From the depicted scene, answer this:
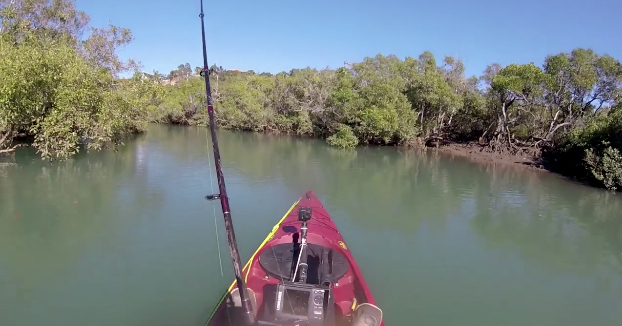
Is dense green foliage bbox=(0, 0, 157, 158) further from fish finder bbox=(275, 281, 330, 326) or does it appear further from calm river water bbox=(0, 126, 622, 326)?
fish finder bbox=(275, 281, 330, 326)

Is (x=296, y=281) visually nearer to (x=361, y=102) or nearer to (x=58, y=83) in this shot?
(x=58, y=83)

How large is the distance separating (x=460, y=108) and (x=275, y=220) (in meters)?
19.5

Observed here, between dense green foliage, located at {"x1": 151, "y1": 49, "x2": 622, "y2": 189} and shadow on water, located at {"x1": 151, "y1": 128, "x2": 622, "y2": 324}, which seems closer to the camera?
shadow on water, located at {"x1": 151, "y1": 128, "x2": 622, "y2": 324}

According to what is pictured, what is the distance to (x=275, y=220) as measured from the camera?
9.66 meters

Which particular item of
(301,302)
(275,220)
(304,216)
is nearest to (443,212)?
(275,220)

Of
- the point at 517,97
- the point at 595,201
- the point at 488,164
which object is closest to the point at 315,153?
the point at 488,164

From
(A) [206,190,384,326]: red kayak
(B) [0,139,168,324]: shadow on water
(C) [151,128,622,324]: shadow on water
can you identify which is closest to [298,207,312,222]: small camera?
(A) [206,190,384,326]: red kayak

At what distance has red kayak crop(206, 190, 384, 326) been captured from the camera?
399 cm

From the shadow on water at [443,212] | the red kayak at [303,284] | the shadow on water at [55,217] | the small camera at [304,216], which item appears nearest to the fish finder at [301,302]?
the red kayak at [303,284]

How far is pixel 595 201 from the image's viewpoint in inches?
553

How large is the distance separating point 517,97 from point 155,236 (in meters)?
19.2

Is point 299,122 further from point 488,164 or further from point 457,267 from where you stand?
point 457,267

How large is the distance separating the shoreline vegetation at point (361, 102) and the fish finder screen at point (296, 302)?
3927 mm

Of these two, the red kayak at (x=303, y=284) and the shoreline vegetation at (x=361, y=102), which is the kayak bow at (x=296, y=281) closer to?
the red kayak at (x=303, y=284)
